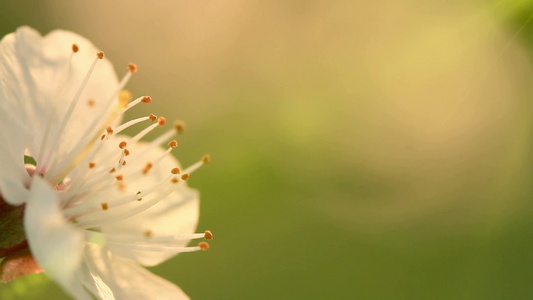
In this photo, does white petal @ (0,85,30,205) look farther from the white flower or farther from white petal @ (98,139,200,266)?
white petal @ (98,139,200,266)

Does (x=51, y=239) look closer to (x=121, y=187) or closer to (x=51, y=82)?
(x=121, y=187)

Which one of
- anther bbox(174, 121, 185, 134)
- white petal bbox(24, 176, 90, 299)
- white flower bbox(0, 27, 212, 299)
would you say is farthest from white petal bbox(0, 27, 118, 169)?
white petal bbox(24, 176, 90, 299)

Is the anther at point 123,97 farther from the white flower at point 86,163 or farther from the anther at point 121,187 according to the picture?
the anther at point 121,187

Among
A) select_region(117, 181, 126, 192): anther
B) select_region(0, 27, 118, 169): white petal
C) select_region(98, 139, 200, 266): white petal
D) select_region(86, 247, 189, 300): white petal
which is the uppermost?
select_region(0, 27, 118, 169): white petal

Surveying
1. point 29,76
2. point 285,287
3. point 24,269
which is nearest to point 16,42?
point 29,76

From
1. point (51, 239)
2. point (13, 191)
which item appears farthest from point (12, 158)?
point (51, 239)

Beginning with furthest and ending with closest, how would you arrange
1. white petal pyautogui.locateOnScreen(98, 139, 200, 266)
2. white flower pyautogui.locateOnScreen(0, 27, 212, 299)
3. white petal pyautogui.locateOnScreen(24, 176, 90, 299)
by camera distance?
white petal pyautogui.locateOnScreen(98, 139, 200, 266), white flower pyautogui.locateOnScreen(0, 27, 212, 299), white petal pyautogui.locateOnScreen(24, 176, 90, 299)

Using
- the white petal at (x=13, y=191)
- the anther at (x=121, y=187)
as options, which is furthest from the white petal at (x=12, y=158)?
the anther at (x=121, y=187)
